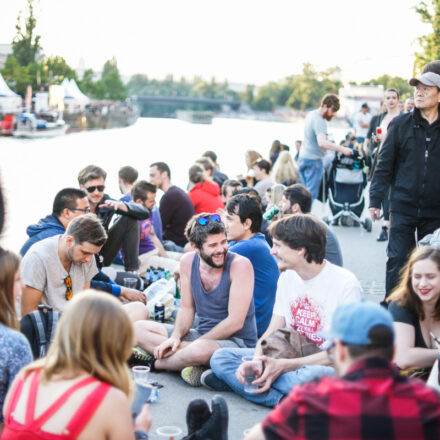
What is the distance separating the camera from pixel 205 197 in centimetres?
898

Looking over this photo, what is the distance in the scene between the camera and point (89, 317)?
2143mm

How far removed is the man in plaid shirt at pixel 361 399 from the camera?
1.75 meters

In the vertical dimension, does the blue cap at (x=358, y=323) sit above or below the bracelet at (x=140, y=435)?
above

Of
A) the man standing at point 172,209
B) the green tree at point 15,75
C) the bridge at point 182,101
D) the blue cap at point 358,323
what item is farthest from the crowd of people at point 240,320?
the bridge at point 182,101

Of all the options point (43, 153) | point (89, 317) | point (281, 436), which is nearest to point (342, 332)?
point (281, 436)

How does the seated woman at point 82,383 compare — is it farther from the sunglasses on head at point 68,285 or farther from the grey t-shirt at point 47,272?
the sunglasses on head at point 68,285

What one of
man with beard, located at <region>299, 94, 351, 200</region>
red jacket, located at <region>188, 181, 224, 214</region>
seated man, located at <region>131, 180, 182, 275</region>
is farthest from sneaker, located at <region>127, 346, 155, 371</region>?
man with beard, located at <region>299, 94, 351, 200</region>

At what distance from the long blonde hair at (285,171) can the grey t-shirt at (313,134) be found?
0.67 metres

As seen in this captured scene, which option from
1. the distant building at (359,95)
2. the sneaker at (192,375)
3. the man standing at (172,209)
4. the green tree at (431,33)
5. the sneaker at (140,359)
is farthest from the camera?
the distant building at (359,95)

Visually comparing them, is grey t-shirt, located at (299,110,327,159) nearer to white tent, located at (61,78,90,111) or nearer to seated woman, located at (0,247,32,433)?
seated woman, located at (0,247,32,433)

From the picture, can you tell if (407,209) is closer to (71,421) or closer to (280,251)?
(280,251)

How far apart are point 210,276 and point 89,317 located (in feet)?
7.46

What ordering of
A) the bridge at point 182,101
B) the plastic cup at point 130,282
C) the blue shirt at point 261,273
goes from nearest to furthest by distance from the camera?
the blue shirt at point 261,273
the plastic cup at point 130,282
the bridge at point 182,101

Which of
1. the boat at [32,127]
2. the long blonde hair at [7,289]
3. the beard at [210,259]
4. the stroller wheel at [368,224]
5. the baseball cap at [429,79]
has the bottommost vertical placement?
the boat at [32,127]
